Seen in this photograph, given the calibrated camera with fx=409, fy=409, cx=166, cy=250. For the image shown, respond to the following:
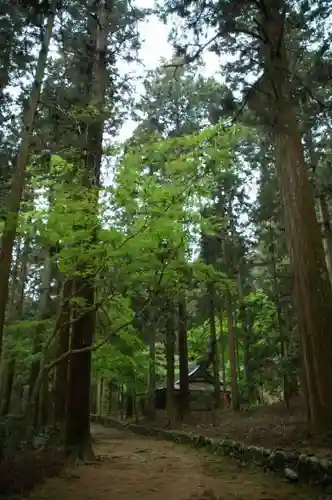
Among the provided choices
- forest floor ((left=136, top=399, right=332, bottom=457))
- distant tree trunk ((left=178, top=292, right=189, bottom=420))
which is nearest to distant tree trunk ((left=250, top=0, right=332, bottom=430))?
forest floor ((left=136, top=399, right=332, bottom=457))

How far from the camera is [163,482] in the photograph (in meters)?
6.24

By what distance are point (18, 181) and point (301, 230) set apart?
189 inches

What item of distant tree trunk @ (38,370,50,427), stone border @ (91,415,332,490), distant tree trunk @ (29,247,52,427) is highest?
distant tree trunk @ (29,247,52,427)

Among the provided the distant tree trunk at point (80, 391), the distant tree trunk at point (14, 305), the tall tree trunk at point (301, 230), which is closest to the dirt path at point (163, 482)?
the distant tree trunk at point (80, 391)

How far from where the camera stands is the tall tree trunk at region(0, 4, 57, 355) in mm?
6301

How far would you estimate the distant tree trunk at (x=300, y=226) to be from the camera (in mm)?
5934

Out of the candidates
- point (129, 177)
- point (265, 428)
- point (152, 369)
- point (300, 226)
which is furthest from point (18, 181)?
point (152, 369)

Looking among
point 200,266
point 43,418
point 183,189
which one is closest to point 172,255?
point 200,266

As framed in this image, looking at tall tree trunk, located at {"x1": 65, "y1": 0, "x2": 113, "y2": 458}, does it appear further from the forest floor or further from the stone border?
the forest floor

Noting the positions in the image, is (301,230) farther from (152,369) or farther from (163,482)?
(152,369)

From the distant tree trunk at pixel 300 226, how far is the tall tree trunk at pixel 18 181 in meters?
3.64

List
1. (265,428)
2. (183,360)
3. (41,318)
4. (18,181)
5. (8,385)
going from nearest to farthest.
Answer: (18,181)
(265,428)
(41,318)
(8,385)
(183,360)

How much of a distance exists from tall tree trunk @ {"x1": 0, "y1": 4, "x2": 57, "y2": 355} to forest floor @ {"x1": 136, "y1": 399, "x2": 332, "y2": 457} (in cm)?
477

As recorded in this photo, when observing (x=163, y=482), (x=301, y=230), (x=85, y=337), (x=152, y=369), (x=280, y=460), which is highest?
(x=301, y=230)
